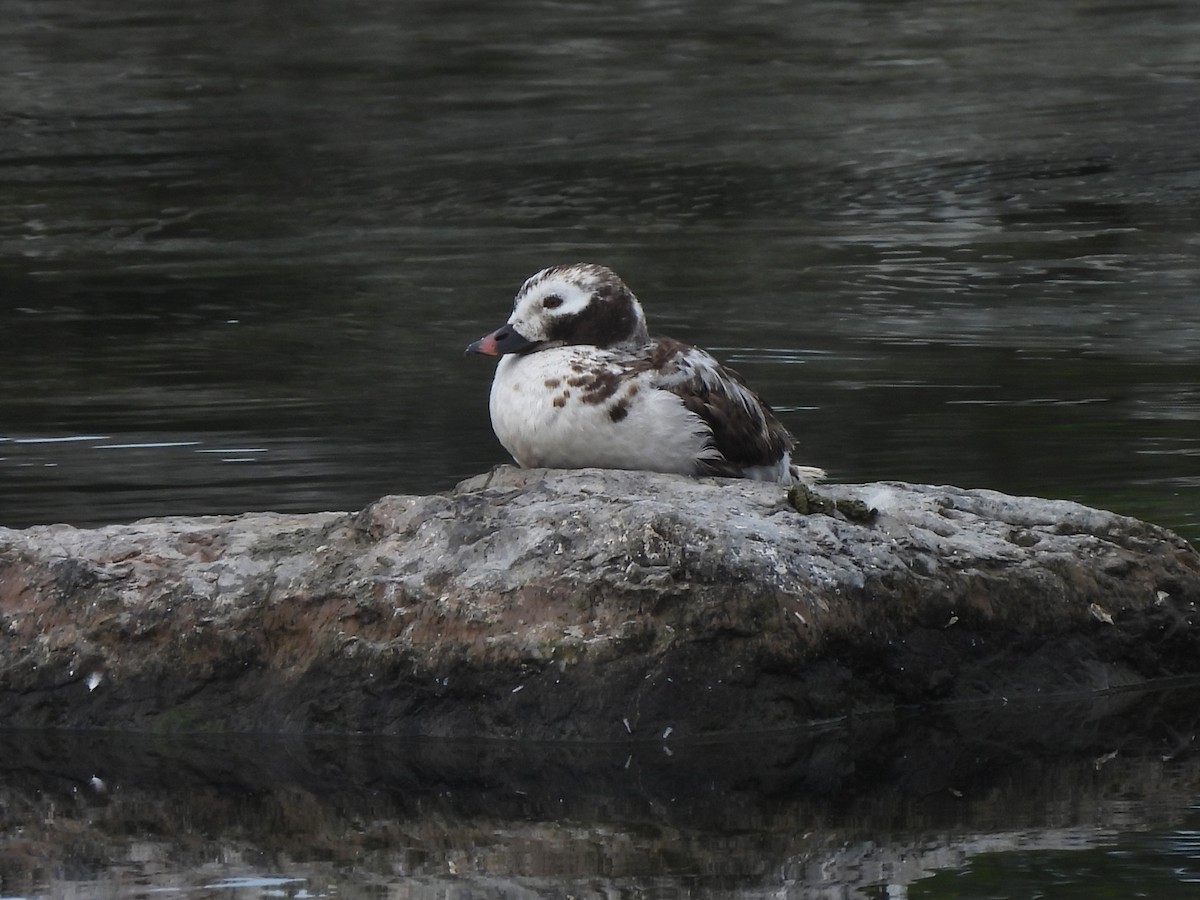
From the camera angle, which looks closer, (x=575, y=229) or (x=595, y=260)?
(x=595, y=260)

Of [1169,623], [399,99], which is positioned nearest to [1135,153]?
[399,99]

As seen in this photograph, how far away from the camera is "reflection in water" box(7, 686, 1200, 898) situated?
15.9ft

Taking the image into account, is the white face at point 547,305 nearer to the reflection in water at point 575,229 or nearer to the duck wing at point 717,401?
the duck wing at point 717,401

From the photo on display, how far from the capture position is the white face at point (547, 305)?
265 inches

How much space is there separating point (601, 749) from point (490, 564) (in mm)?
567

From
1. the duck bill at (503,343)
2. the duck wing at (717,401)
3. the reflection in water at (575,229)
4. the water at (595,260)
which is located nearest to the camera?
the water at (595,260)

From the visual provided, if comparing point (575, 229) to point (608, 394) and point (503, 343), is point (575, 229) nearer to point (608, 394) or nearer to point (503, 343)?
point (503, 343)

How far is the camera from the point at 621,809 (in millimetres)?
5352

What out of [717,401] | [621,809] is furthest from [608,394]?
[621,809]

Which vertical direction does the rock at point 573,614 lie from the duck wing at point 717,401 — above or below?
below

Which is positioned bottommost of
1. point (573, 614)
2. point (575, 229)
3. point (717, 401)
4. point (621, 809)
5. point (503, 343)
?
point (575, 229)

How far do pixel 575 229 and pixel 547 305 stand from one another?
30.2ft

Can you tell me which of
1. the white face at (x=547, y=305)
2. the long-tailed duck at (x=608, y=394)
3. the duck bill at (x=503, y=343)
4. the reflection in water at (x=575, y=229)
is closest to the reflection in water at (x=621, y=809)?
the long-tailed duck at (x=608, y=394)

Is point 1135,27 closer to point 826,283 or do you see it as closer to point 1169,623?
point 826,283
